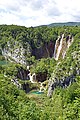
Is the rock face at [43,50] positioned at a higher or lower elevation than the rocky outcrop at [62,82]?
higher

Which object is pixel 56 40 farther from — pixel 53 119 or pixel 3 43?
pixel 53 119

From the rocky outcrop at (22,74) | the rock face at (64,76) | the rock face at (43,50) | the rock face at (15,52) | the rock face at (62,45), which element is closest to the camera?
the rock face at (64,76)

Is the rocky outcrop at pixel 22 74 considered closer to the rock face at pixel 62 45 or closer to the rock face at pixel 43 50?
the rock face at pixel 62 45

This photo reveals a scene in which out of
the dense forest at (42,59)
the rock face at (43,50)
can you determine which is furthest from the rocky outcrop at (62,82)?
the rock face at (43,50)

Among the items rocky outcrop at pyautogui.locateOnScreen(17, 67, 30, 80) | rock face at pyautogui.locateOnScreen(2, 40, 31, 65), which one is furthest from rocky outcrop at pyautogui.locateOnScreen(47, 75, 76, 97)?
rock face at pyautogui.locateOnScreen(2, 40, 31, 65)

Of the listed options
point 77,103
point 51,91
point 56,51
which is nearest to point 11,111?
point 77,103

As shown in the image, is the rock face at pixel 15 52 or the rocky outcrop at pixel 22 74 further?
the rock face at pixel 15 52

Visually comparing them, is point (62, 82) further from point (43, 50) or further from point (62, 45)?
point (43, 50)

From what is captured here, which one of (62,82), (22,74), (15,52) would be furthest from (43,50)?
(62,82)
